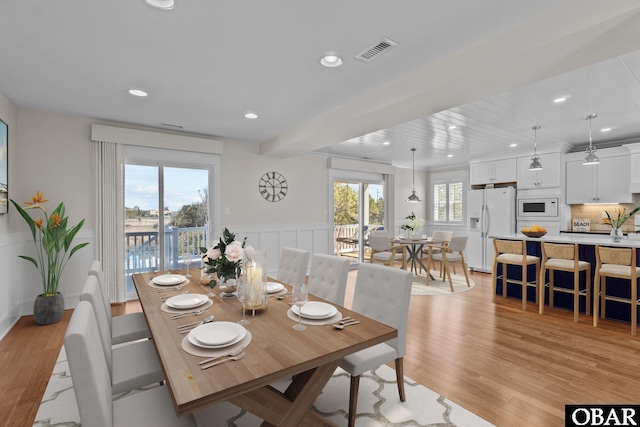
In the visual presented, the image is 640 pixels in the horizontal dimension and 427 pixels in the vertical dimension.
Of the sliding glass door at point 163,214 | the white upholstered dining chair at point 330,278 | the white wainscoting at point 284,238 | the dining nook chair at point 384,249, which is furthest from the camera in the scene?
the dining nook chair at point 384,249

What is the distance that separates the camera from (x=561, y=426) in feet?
6.28

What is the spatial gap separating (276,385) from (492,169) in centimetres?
640

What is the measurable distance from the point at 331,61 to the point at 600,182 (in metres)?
5.53

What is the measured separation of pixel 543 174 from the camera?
19.4ft

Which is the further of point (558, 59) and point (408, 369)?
point (408, 369)

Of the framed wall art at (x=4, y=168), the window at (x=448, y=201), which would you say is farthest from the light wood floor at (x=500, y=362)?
the window at (x=448, y=201)

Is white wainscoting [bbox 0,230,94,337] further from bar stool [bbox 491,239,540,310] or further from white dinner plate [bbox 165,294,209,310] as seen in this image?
bar stool [bbox 491,239,540,310]

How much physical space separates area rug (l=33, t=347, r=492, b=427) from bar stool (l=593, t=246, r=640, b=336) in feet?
8.70

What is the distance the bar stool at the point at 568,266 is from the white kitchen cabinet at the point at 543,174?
237 centimetres

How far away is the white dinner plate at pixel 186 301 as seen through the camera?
1925 mm

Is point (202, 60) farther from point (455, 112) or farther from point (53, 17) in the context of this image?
point (455, 112)

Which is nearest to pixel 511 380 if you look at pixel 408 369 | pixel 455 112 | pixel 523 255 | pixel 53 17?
pixel 408 369

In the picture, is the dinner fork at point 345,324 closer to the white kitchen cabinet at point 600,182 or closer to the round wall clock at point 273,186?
the round wall clock at point 273,186

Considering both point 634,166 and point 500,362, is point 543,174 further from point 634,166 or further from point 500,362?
point 500,362
